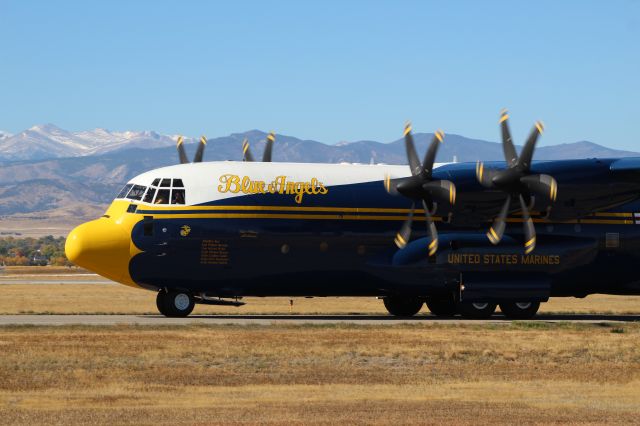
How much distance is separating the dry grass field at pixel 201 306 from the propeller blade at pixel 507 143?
1138 centimetres

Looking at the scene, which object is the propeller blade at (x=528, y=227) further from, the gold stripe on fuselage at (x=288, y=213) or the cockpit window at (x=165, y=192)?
the cockpit window at (x=165, y=192)

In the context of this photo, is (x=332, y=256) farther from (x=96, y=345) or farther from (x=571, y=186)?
(x=96, y=345)

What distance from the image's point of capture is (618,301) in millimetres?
56156

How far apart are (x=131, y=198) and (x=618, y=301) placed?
29.1 m

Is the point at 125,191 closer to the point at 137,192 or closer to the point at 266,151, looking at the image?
the point at 137,192

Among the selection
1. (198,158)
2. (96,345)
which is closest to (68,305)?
(198,158)

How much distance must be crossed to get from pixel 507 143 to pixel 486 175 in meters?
1.23

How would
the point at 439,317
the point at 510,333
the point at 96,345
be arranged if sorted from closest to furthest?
the point at 96,345 < the point at 510,333 < the point at 439,317

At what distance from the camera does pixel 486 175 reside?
3562 centimetres

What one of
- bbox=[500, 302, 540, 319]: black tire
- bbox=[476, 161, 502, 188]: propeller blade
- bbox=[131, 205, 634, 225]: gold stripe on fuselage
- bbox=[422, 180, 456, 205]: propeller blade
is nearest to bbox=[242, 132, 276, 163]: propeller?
bbox=[131, 205, 634, 225]: gold stripe on fuselage

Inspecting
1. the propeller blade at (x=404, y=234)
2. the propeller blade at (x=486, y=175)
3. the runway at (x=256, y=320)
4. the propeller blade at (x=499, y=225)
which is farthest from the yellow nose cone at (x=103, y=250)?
the propeller blade at (x=499, y=225)

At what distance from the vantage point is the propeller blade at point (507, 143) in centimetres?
3528

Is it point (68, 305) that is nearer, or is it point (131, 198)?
point (131, 198)

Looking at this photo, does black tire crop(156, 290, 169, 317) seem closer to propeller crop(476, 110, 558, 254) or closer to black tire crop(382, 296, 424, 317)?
black tire crop(382, 296, 424, 317)
